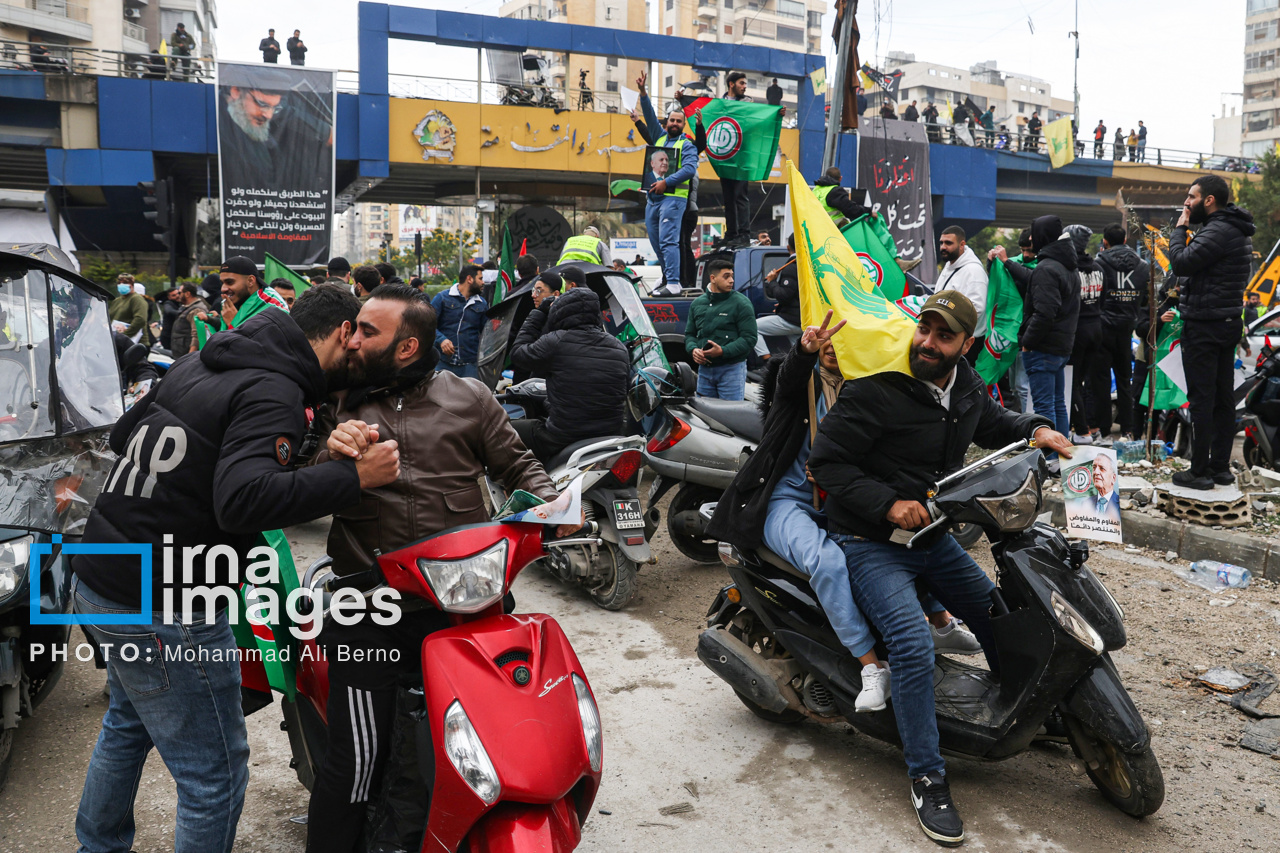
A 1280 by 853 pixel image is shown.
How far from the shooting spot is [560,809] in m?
2.48

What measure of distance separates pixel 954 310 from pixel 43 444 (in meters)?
3.89

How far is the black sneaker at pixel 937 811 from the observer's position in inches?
126

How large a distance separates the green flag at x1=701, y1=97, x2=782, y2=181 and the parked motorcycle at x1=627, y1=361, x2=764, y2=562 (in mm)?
6846

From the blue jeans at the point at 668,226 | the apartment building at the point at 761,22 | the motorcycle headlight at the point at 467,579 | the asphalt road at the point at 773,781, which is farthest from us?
the apartment building at the point at 761,22

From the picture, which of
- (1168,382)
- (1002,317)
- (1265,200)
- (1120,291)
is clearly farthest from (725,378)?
(1265,200)

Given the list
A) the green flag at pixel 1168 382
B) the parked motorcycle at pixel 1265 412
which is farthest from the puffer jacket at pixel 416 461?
the parked motorcycle at pixel 1265 412

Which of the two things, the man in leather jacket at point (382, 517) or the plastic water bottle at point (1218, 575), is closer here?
the man in leather jacket at point (382, 517)

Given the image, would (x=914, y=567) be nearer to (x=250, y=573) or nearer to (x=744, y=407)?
(x=250, y=573)

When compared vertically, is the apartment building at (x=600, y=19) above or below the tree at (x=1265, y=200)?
above

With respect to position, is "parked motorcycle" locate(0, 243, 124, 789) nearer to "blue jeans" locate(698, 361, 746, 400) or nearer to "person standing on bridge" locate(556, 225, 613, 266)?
"blue jeans" locate(698, 361, 746, 400)

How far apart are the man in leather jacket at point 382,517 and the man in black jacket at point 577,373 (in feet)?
10.7

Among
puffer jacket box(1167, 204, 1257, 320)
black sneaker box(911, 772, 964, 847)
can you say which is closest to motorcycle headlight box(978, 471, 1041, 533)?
Answer: black sneaker box(911, 772, 964, 847)

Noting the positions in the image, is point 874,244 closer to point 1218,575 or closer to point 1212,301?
point 1212,301

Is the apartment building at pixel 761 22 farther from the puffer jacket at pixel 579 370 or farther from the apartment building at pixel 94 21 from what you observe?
the puffer jacket at pixel 579 370
